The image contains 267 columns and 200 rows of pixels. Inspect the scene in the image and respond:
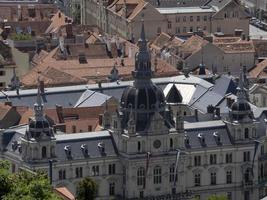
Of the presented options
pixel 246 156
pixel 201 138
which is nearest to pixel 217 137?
pixel 201 138

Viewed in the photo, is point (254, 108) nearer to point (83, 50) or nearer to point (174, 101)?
point (174, 101)

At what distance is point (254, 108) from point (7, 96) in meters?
26.1

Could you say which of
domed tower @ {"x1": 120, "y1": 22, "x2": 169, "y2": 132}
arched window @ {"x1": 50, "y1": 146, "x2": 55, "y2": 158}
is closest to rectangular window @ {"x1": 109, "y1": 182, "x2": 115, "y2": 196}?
domed tower @ {"x1": 120, "y1": 22, "x2": 169, "y2": 132}

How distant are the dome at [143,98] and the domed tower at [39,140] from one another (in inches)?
316

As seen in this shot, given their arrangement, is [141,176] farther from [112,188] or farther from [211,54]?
[211,54]

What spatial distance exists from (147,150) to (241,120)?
10.5 m

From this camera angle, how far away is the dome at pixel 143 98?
135875mm

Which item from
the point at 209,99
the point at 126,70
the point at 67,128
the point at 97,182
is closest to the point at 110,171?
the point at 97,182

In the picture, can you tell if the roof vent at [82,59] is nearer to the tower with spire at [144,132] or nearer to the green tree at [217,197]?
the tower with spire at [144,132]

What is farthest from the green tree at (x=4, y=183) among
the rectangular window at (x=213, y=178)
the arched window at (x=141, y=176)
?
the rectangular window at (x=213, y=178)

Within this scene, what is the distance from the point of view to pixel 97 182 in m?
135

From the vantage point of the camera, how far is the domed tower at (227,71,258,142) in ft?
463

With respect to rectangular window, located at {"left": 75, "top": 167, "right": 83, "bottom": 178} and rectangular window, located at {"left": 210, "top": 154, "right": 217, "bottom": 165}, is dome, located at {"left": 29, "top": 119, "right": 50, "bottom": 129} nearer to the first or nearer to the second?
rectangular window, located at {"left": 75, "top": 167, "right": 83, "bottom": 178}

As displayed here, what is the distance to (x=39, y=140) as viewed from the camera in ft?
434
